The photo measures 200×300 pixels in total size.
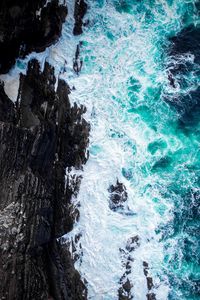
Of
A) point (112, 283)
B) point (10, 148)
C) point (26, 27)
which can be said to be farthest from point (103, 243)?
point (26, 27)

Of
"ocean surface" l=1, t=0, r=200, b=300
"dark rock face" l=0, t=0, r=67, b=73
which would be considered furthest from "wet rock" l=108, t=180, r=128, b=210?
"dark rock face" l=0, t=0, r=67, b=73

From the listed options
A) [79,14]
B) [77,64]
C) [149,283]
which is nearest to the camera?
[149,283]

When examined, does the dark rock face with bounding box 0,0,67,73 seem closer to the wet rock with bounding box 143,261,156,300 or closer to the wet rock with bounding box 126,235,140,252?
the wet rock with bounding box 126,235,140,252

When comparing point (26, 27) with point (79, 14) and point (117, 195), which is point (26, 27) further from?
point (117, 195)

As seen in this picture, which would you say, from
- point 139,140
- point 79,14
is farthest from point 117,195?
point 79,14

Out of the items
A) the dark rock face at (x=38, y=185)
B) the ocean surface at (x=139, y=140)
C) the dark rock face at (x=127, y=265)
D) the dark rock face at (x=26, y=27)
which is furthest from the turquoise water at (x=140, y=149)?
the dark rock face at (x=26, y=27)

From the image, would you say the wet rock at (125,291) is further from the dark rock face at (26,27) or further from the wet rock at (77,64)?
the dark rock face at (26,27)
